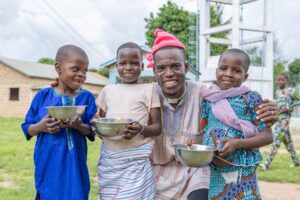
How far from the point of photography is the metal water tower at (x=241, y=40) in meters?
18.5

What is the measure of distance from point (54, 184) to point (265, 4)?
704 inches

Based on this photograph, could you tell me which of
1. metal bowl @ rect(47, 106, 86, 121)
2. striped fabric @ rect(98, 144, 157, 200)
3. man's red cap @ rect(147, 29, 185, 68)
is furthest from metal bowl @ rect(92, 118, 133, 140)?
man's red cap @ rect(147, 29, 185, 68)

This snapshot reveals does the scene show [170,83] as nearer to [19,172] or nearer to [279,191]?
[279,191]

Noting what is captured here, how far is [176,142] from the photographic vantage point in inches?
113

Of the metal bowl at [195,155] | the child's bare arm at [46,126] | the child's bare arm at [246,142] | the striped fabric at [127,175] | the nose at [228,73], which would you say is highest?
the nose at [228,73]

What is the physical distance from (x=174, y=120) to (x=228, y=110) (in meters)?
0.49

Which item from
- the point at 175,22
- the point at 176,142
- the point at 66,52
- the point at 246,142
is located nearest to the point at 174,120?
the point at 176,142

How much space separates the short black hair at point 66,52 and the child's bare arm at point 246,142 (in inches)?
44.3

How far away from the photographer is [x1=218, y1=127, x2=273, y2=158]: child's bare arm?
235cm

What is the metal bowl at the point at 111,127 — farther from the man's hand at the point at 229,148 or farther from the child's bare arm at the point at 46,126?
→ the man's hand at the point at 229,148

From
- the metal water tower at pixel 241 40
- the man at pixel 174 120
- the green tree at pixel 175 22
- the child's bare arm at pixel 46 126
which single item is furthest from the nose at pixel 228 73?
the green tree at pixel 175 22

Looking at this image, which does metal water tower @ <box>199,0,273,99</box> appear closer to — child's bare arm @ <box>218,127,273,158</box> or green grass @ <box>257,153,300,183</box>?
green grass @ <box>257,153,300,183</box>

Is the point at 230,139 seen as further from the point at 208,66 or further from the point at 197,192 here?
the point at 208,66

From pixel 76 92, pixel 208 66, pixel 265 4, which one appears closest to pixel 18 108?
pixel 208 66
